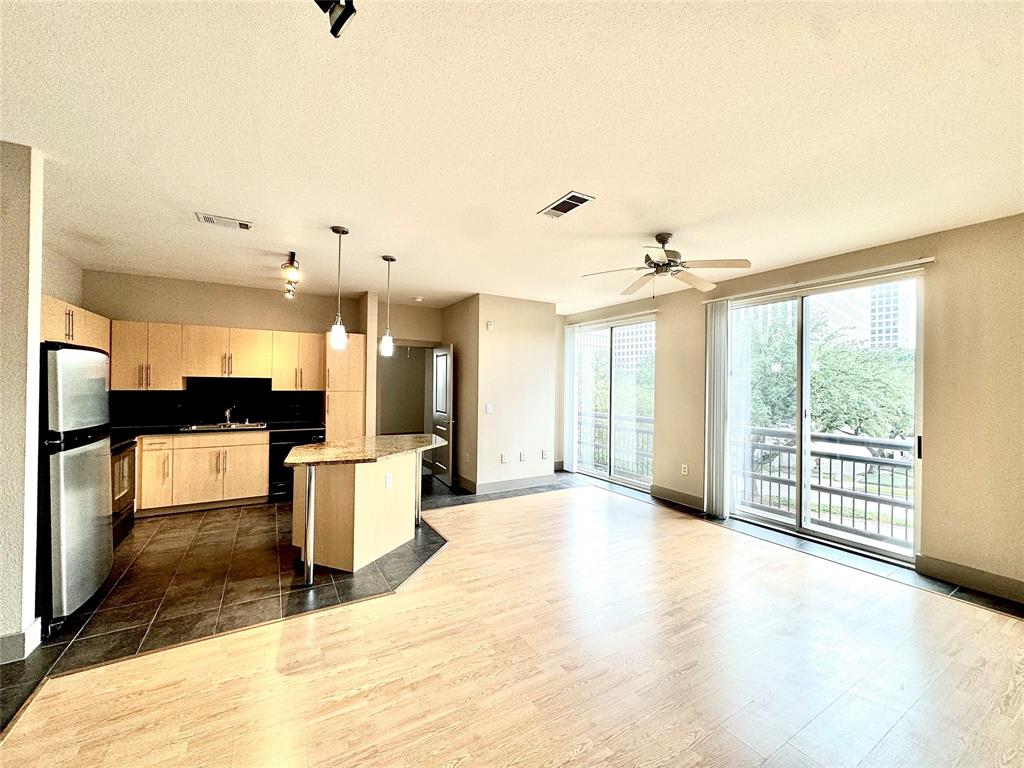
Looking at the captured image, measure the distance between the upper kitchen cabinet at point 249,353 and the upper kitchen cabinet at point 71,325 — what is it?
115 cm

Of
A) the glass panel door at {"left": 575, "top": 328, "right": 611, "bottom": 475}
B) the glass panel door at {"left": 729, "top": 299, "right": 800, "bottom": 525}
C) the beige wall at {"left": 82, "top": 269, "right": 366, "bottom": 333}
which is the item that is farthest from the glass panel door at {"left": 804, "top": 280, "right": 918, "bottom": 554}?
the beige wall at {"left": 82, "top": 269, "right": 366, "bottom": 333}

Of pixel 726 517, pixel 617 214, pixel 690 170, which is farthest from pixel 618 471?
pixel 690 170

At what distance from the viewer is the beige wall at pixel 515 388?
19.4 feet

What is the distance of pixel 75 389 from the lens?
2.69 m

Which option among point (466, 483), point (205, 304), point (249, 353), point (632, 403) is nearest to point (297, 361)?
point (249, 353)

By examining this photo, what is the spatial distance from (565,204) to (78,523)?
151 inches

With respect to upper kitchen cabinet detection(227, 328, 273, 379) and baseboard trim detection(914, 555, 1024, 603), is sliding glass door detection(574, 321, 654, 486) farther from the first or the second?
upper kitchen cabinet detection(227, 328, 273, 379)

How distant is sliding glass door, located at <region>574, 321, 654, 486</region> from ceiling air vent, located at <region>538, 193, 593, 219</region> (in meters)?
3.59

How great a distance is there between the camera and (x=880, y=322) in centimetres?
387

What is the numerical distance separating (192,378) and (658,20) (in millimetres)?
6141

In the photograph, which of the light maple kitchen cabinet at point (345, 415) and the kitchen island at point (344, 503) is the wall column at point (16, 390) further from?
the light maple kitchen cabinet at point (345, 415)

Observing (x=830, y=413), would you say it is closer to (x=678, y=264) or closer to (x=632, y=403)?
(x=678, y=264)

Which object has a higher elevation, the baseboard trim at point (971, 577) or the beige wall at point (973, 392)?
the beige wall at point (973, 392)

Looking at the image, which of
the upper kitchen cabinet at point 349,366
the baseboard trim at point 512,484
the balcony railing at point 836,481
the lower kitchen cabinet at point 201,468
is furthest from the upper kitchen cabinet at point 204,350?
the balcony railing at point 836,481
